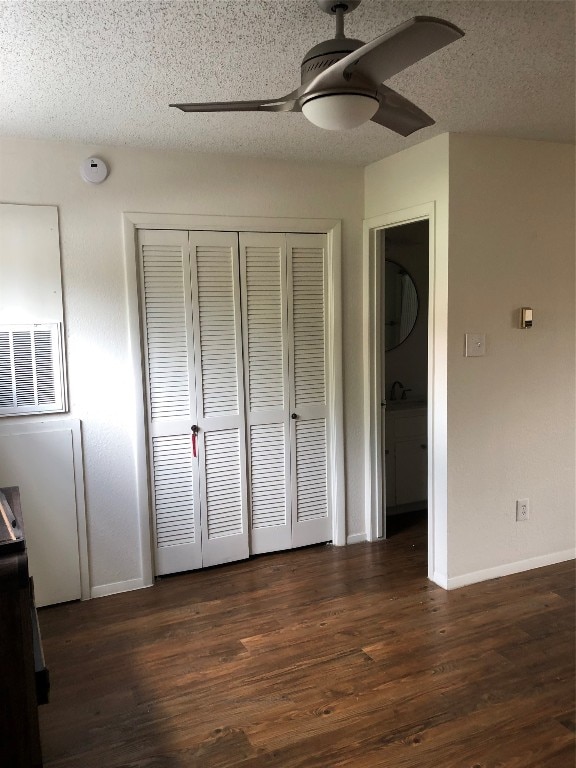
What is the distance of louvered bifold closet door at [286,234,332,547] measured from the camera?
3.65 m

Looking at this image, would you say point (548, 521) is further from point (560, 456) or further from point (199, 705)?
point (199, 705)

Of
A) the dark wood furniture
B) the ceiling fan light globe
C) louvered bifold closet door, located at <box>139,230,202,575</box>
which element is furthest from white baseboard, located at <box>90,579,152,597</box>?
the ceiling fan light globe

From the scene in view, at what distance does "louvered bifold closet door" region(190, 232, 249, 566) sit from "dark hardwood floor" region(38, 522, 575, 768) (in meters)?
0.29

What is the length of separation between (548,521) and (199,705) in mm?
2296

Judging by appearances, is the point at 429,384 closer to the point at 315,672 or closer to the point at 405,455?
the point at 405,455

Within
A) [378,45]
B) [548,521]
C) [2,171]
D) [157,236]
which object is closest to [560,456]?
[548,521]

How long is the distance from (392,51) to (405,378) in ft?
11.7

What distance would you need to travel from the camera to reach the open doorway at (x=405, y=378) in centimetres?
434

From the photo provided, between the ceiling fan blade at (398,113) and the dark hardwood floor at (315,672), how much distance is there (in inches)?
82.9

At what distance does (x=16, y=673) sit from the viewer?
1.58m

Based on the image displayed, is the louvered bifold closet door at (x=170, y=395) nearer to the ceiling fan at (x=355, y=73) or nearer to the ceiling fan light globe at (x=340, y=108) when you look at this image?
the ceiling fan at (x=355, y=73)

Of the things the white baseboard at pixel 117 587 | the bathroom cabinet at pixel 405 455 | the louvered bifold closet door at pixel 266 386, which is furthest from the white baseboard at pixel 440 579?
the white baseboard at pixel 117 587

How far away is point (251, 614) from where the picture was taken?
3045mm

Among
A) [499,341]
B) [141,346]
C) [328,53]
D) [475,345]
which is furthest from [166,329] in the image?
[328,53]
